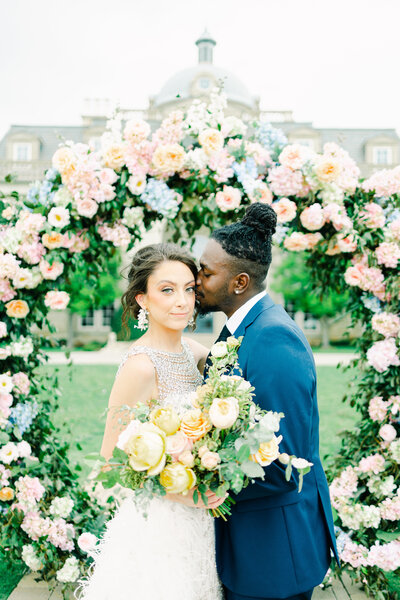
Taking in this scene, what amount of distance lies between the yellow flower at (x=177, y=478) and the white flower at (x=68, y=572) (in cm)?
231

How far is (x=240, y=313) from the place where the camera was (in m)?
2.27

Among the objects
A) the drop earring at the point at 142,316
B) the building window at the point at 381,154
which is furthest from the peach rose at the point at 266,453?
the building window at the point at 381,154

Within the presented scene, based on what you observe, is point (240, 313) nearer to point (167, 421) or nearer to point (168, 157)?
point (167, 421)

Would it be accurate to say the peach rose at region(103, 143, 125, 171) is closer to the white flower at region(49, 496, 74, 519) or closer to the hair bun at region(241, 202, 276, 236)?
the hair bun at region(241, 202, 276, 236)

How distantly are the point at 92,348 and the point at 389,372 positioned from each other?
1824cm

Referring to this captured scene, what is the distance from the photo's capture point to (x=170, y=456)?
175 cm

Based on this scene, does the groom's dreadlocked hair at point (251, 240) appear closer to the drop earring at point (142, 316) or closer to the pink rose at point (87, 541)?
the drop earring at point (142, 316)

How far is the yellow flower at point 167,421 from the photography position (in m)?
1.72

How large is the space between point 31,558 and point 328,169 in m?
3.37

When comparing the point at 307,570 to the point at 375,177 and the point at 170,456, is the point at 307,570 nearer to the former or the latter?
the point at 170,456

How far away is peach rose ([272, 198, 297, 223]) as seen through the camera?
354 cm

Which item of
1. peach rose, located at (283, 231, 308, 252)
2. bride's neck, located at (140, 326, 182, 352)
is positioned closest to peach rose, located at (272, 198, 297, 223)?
peach rose, located at (283, 231, 308, 252)

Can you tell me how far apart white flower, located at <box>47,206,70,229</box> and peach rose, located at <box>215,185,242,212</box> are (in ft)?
3.41

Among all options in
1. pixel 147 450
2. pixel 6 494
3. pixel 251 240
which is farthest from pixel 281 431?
pixel 6 494
